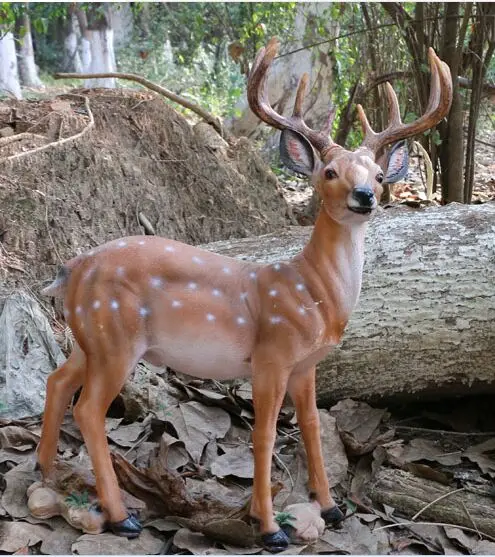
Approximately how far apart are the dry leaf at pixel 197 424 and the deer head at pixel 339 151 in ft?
3.87

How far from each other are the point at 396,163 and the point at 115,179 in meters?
2.46

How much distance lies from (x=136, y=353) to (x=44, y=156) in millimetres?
2199

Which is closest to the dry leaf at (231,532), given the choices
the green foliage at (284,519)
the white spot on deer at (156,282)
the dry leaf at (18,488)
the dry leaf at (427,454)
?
the green foliage at (284,519)

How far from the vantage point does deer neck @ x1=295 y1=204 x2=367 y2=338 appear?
2539mm

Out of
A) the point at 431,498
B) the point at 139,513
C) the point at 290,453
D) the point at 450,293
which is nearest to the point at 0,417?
the point at 139,513

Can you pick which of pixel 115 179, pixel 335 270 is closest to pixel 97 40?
pixel 115 179

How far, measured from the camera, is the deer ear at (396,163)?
8.50 ft

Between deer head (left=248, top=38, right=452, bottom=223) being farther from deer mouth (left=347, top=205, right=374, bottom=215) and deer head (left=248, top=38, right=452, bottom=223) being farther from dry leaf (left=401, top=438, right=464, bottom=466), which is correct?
dry leaf (left=401, top=438, right=464, bottom=466)

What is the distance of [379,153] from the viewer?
2.66m

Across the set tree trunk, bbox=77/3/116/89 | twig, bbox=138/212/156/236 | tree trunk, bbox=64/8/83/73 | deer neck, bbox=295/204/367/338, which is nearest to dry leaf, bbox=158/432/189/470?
deer neck, bbox=295/204/367/338

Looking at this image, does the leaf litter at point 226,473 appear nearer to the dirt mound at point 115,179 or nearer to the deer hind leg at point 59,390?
the deer hind leg at point 59,390

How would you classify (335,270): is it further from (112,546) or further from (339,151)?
(112,546)

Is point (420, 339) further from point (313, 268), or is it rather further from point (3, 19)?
point (3, 19)

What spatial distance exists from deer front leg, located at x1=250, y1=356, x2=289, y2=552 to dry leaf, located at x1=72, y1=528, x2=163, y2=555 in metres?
0.37
